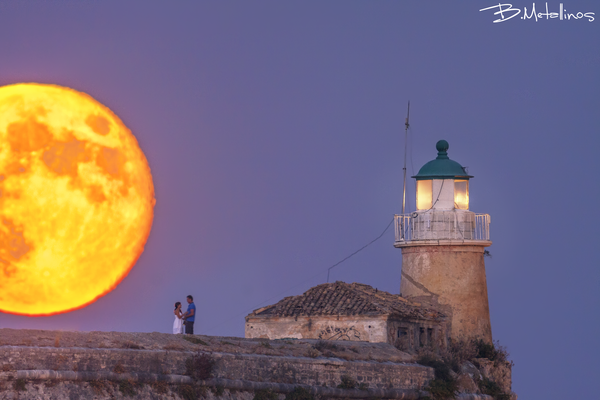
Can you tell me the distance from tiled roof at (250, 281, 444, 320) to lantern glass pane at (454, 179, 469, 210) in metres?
3.81

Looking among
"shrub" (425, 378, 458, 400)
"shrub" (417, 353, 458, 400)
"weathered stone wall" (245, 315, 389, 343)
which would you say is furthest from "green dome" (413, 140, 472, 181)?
"shrub" (425, 378, 458, 400)

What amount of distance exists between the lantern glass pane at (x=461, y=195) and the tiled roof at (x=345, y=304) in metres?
3.81

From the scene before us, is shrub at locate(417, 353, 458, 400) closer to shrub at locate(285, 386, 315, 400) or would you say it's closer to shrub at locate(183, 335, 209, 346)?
shrub at locate(285, 386, 315, 400)

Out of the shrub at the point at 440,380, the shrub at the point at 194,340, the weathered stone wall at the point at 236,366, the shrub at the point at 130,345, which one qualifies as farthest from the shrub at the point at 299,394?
the shrub at the point at 440,380

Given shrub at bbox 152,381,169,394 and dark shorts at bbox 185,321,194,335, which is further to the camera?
dark shorts at bbox 185,321,194,335

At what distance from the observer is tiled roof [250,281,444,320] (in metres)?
30.0

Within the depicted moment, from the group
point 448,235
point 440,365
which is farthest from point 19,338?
point 448,235

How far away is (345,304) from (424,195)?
5.84 m

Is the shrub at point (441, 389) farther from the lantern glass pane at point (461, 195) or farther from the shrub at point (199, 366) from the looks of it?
the lantern glass pane at point (461, 195)

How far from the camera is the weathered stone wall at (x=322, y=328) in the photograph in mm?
29281

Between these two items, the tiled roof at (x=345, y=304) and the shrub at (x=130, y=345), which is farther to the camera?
the tiled roof at (x=345, y=304)

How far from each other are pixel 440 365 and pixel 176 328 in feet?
23.8

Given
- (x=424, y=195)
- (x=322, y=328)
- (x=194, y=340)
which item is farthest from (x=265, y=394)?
A: (x=424, y=195)

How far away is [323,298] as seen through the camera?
31469 millimetres
